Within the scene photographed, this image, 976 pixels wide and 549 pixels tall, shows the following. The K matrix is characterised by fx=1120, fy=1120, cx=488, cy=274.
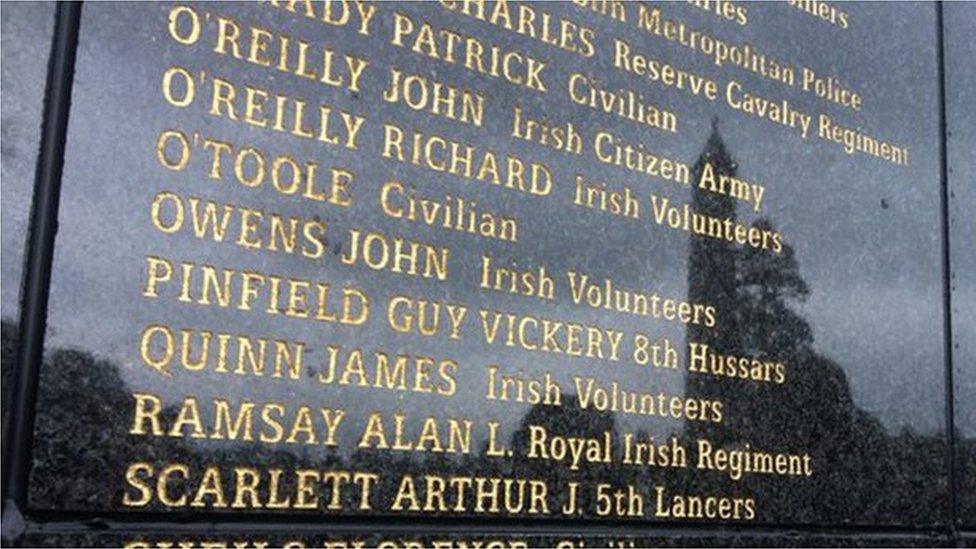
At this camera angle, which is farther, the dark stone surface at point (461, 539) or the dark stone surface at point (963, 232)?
the dark stone surface at point (963, 232)

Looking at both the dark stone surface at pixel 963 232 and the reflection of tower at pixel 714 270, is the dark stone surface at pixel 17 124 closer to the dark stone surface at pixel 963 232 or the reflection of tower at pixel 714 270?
the reflection of tower at pixel 714 270

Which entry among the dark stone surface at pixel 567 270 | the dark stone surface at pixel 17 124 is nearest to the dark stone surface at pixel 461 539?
the dark stone surface at pixel 567 270

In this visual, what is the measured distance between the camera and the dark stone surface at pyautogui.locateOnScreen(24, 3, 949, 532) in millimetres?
2852

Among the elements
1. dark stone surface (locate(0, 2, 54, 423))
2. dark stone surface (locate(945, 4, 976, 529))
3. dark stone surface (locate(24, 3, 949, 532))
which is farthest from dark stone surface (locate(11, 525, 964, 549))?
dark stone surface (locate(945, 4, 976, 529))

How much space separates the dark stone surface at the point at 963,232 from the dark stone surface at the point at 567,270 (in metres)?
0.13

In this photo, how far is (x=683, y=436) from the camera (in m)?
3.82

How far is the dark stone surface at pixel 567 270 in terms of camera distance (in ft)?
9.36

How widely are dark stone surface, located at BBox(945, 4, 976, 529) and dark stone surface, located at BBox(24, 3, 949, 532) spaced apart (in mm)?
125

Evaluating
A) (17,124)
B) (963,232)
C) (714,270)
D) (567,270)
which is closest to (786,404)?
(714,270)

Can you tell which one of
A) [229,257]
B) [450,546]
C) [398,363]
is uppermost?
[229,257]

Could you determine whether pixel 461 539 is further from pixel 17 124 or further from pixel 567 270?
pixel 17 124

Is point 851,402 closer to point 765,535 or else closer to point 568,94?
point 765,535

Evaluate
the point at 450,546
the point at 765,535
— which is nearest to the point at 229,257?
the point at 450,546

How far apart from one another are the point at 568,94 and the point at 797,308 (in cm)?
129
